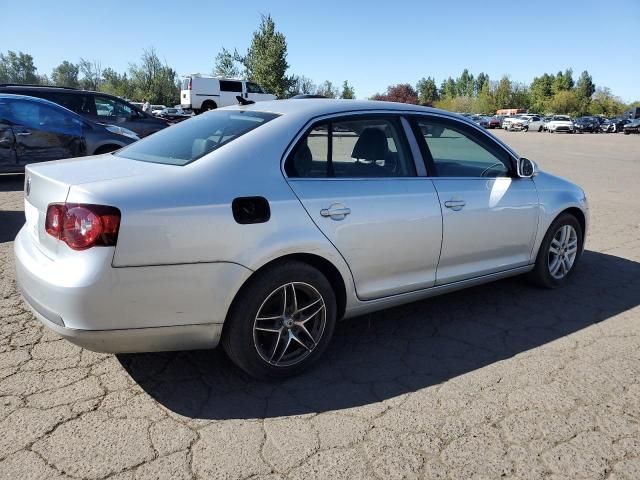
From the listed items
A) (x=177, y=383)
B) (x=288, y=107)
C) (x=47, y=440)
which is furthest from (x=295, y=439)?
(x=288, y=107)

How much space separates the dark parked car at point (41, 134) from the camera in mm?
8289

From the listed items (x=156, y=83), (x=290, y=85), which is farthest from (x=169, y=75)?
(x=290, y=85)

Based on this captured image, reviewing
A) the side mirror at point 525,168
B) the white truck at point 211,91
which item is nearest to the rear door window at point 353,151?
the side mirror at point 525,168

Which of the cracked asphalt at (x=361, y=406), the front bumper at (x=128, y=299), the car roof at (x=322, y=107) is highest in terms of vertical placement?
the car roof at (x=322, y=107)

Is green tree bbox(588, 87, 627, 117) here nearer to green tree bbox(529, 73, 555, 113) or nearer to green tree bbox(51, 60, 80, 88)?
green tree bbox(529, 73, 555, 113)

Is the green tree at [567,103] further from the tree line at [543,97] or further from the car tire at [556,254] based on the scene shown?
the car tire at [556,254]

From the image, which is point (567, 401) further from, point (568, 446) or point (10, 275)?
point (10, 275)

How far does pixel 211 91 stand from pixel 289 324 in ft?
107

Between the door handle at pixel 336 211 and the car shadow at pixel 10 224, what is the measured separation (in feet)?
14.3

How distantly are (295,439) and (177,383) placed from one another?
86 centimetres

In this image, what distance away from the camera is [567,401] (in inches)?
110

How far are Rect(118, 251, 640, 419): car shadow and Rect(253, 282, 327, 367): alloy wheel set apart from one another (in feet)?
0.55

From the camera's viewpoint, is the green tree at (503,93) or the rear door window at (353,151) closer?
the rear door window at (353,151)

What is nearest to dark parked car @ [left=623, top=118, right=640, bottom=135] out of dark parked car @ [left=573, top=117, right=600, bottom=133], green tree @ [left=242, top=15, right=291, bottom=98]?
dark parked car @ [left=573, top=117, right=600, bottom=133]
